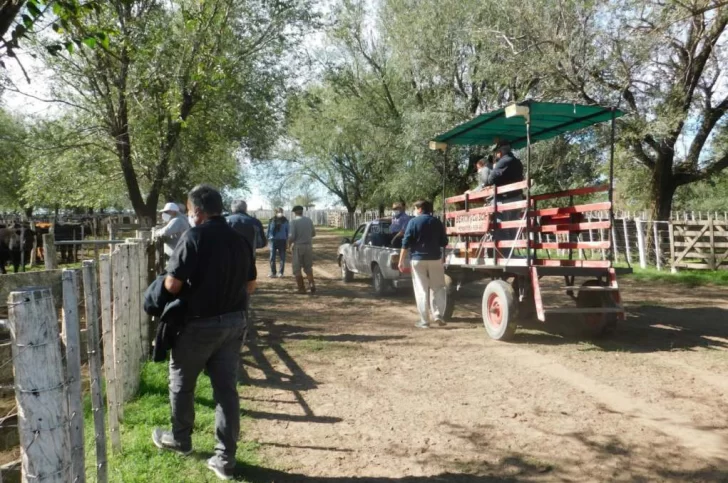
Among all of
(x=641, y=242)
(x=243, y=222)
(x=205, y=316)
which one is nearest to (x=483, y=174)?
(x=243, y=222)

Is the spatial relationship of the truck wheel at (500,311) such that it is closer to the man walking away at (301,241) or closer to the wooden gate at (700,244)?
the man walking away at (301,241)

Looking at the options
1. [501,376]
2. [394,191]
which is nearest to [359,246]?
[501,376]

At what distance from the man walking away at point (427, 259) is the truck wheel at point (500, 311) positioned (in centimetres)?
79

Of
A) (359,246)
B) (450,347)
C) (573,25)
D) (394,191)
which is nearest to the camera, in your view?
(450,347)

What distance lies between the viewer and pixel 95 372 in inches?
138

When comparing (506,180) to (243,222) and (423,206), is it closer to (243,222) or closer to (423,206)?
(423,206)

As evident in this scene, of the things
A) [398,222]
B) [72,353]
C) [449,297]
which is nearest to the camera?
[72,353]

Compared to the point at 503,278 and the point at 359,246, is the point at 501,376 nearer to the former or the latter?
the point at 503,278

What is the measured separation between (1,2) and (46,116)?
1357 cm

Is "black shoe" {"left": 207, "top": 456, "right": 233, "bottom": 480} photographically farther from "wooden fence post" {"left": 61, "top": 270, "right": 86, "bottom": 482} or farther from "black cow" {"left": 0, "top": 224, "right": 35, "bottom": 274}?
"black cow" {"left": 0, "top": 224, "right": 35, "bottom": 274}

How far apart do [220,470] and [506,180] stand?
5.97 metres

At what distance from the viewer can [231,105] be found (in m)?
16.3

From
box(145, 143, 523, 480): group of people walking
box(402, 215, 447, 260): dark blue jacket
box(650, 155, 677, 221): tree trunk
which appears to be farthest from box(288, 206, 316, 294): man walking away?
box(650, 155, 677, 221): tree trunk

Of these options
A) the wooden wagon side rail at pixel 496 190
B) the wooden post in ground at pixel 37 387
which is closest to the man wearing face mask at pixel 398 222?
the wooden wagon side rail at pixel 496 190
